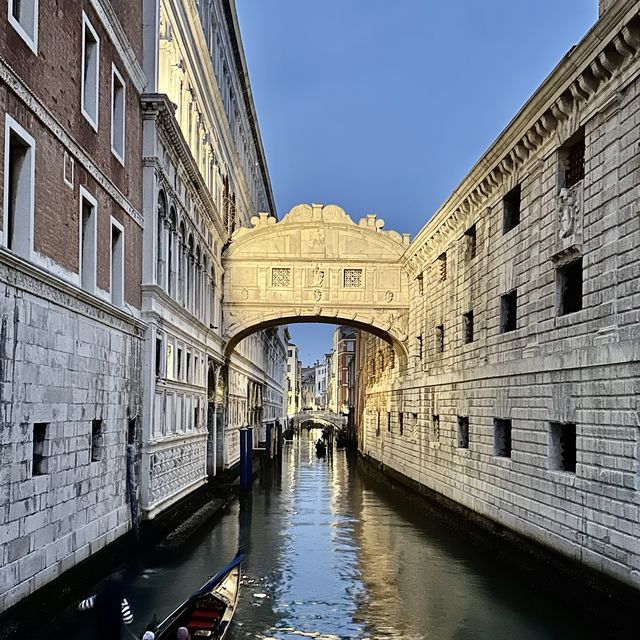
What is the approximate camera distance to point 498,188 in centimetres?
1745

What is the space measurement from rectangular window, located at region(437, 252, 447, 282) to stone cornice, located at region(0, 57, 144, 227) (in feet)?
34.3

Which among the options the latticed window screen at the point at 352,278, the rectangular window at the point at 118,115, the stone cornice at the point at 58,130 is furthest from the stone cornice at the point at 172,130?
the latticed window screen at the point at 352,278

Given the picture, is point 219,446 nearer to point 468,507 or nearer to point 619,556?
point 468,507

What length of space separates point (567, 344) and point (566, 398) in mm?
827

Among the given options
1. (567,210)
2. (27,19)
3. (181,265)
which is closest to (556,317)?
(567,210)

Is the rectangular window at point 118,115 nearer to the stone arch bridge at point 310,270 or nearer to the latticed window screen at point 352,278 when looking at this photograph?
the stone arch bridge at point 310,270

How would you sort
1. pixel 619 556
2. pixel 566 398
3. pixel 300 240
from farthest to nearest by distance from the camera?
pixel 300 240, pixel 566 398, pixel 619 556

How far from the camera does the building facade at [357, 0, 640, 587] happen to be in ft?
35.8

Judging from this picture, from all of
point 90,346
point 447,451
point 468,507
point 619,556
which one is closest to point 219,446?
point 447,451

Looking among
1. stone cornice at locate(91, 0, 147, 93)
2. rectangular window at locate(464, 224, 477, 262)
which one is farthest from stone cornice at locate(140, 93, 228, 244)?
rectangular window at locate(464, 224, 477, 262)

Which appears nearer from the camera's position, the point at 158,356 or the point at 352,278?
the point at 158,356

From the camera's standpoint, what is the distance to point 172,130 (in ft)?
54.0

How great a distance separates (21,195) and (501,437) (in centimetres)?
1087

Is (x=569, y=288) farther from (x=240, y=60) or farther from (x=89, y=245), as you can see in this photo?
(x=240, y=60)
